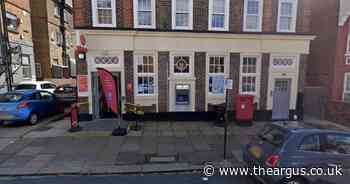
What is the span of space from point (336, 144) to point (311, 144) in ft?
1.83

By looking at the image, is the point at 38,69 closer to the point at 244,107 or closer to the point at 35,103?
the point at 35,103

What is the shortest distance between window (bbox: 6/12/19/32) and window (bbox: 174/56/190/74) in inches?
536

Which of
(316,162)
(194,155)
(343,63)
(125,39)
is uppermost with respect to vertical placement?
(125,39)

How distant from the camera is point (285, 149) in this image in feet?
12.9

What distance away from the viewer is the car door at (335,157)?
3.86m

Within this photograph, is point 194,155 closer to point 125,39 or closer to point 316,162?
point 316,162

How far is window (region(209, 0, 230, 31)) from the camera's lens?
9910mm

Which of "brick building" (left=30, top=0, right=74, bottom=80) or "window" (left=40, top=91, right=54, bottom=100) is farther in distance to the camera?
"brick building" (left=30, top=0, right=74, bottom=80)

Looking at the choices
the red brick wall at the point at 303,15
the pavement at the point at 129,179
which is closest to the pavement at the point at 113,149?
A: the pavement at the point at 129,179

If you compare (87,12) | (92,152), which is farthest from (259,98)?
(87,12)

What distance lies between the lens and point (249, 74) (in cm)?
1042

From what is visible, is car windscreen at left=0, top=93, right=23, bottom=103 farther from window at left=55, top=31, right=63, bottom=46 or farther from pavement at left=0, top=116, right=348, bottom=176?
window at left=55, top=31, right=63, bottom=46

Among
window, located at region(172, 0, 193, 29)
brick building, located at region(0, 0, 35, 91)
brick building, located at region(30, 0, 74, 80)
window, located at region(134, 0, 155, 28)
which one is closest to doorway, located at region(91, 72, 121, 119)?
window, located at region(134, 0, 155, 28)

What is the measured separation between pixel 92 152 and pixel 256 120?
7.96 metres
